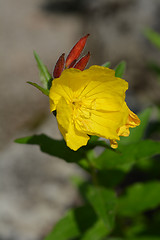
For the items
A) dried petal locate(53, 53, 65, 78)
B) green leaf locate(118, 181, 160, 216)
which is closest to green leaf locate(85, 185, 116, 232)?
green leaf locate(118, 181, 160, 216)

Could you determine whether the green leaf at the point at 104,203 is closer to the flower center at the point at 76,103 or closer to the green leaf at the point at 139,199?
the green leaf at the point at 139,199

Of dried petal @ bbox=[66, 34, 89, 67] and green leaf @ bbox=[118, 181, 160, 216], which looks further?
green leaf @ bbox=[118, 181, 160, 216]

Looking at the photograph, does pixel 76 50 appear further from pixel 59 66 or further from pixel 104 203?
pixel 104 203

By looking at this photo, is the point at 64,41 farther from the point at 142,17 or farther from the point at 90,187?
the point at 90,187

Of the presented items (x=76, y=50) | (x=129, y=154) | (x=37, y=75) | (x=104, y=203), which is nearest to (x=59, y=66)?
(x=76, y=50)

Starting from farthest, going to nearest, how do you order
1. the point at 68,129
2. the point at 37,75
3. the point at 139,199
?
the point at 37,75 → the point at 139,199 → the point at 68,129

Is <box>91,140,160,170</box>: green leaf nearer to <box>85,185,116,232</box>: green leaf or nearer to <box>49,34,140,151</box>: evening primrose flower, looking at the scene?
<box>85,185,116,232</box>: green leaf

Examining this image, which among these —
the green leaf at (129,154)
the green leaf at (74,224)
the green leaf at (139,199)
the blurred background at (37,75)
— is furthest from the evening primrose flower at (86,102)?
the blurred background at (37,75)
